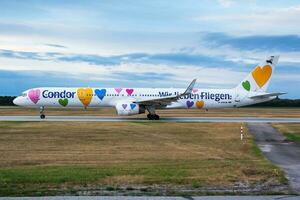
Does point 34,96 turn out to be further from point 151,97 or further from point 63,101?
point 151,97

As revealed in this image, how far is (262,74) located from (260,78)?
0.42 metres

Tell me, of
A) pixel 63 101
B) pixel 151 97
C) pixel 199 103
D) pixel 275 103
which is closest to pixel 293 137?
pixel 199 103

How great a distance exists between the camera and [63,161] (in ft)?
52.3

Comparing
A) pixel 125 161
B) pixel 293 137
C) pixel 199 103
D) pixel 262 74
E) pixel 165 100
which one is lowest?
pixel 125 161

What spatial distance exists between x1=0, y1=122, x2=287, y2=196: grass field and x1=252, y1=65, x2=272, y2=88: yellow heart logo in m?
19.2

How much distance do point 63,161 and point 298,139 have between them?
528 inches

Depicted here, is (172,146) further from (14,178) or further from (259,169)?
(14,178)

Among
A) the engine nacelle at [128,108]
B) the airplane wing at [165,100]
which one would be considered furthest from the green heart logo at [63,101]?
the airplane wing at [165,100]

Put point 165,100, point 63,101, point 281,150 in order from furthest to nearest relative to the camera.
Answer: point 63,101 < point 165,100 < point 281,150

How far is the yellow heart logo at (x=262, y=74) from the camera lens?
4512 centimetres

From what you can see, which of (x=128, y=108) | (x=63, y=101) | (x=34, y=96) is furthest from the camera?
(x=34, y=96)

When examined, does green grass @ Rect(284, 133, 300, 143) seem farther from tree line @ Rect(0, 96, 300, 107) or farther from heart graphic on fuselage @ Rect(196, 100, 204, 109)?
tree line @ Rect(0, 96, 300, 107)

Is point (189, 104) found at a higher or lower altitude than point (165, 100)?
lower

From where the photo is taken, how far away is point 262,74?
148ft
